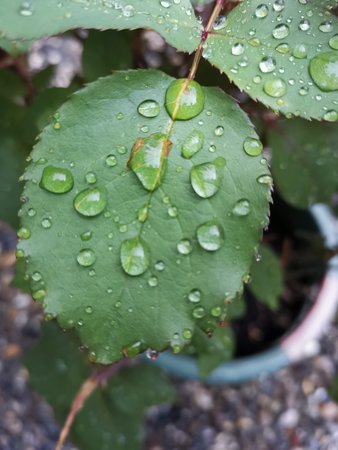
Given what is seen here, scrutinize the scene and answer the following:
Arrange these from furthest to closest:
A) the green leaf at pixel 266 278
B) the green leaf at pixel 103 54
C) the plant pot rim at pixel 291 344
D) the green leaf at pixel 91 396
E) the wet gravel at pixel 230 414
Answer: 1. the wet gravel at pixel 230 414
2. the plant pot rim at pixel 291 344
3. the green leaf at pixel 91 396
4. the green leaf at pixel 266 278
5. the green leaf at pixel 103 54

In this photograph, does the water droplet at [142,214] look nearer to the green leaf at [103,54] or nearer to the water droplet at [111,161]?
the water droplet at [111,161]

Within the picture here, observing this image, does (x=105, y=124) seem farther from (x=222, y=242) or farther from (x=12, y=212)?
(x=12, y=212)

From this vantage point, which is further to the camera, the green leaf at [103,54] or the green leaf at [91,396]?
the green leaf at [91,396]

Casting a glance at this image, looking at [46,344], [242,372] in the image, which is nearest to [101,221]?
[46,344]

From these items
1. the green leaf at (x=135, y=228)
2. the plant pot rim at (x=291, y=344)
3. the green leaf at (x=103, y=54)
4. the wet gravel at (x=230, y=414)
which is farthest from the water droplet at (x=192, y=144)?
the wet gravel at (x=230, y=414)

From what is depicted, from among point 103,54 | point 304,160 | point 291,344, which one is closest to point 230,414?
point 291,344

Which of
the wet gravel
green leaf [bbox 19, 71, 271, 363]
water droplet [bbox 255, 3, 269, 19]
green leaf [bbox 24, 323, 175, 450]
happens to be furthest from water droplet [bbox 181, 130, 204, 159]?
the wet gravel

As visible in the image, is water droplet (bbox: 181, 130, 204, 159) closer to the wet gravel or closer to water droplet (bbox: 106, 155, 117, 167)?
water droplet (bbox: 106, 155, 117, 167)
